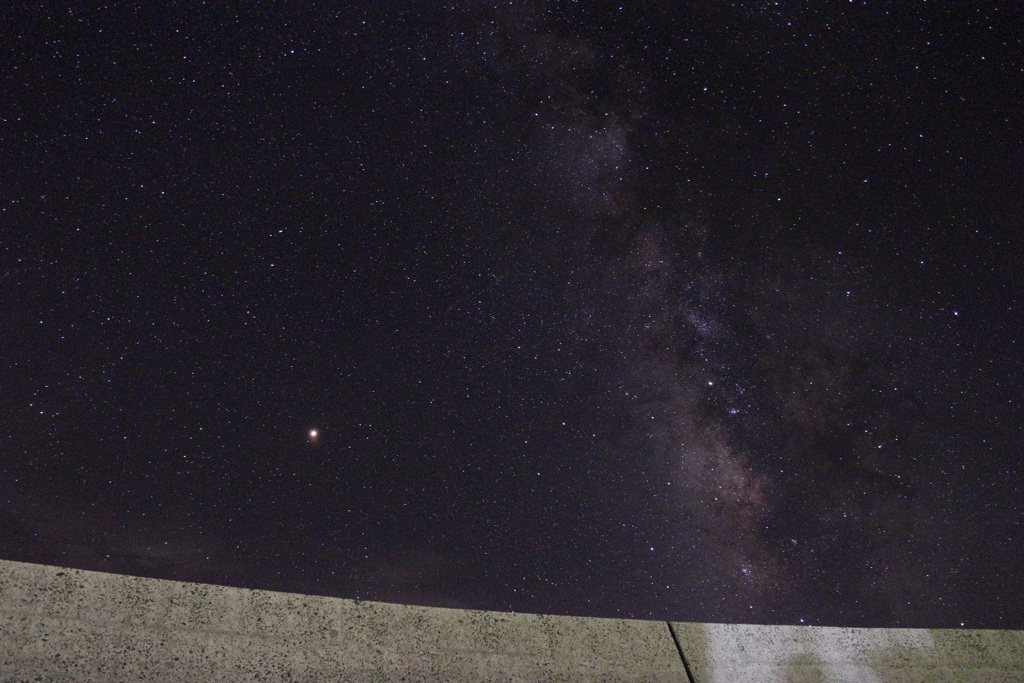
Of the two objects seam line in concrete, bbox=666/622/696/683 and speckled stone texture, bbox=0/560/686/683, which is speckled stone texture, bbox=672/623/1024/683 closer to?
seam line in concrete, bbox=666/622/696/683

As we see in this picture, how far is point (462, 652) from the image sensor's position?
3.25 metres

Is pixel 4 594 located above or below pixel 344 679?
above

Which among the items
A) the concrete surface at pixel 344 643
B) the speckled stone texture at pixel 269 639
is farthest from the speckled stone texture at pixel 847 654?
the speckled stone texture at pixel 269 639

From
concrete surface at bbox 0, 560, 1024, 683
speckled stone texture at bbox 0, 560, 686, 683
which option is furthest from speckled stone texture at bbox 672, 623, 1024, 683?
speckled stone texture at bbox 0, 560, 686, 683

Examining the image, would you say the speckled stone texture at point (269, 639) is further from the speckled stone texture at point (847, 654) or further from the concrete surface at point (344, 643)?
the speckled stone texture at point (847, 654)

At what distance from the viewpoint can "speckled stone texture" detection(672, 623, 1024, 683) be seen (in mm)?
3546

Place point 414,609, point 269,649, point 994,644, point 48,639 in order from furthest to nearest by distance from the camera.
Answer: point 994,644, point 414,609, point 269,649, point 48,639

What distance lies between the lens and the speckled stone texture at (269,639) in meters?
2.89

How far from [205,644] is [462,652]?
101 centimetres

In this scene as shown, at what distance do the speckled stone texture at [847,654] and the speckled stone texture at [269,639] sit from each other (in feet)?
0.68

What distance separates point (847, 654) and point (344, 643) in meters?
2.40

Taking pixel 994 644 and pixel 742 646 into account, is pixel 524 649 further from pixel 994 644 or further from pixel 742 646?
pixel 994 644

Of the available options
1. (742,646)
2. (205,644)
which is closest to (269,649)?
(205,644)

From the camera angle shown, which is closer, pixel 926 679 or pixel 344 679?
pixel 344 679
